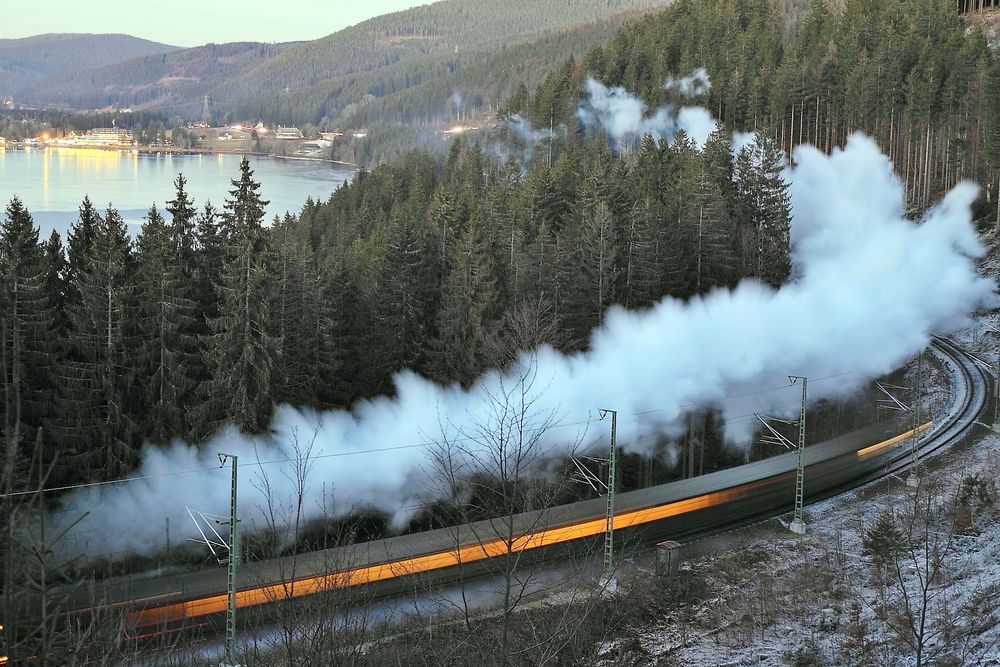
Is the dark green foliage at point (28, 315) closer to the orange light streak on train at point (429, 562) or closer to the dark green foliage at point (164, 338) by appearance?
the dark green foliage at point (164, 338)

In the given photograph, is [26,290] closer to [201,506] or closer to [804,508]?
[201,506]

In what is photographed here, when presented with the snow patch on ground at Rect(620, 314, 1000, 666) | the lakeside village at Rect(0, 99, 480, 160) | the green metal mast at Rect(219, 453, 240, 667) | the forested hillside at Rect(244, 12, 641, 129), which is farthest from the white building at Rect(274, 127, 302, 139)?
the green metal mast at Rect(219, 453, 240, 667)

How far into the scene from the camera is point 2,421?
35.2 metres

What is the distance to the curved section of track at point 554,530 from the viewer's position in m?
20.8

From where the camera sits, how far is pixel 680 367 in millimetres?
37656

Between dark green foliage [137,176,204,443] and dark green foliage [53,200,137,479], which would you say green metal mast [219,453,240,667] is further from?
dark green foliage [137,176,204,443]

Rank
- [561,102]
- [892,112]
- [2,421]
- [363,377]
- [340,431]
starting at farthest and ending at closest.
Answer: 1. [561,102]
2. [892,112]
3. [363,377]
4. [2,421]
5. [340,431]

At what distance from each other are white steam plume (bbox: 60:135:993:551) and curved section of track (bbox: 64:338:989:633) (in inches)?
52.2

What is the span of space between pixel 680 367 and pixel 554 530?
11.3 metres

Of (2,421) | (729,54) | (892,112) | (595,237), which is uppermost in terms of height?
(729,54)

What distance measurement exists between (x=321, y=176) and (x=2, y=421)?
64.9 metres

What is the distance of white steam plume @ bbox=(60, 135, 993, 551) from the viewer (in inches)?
969

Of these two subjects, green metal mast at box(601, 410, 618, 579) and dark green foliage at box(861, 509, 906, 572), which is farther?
dark green foliage at box(861, 509, 906, 572)

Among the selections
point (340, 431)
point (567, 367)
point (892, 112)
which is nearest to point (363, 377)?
point (567, 367)
